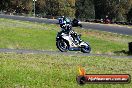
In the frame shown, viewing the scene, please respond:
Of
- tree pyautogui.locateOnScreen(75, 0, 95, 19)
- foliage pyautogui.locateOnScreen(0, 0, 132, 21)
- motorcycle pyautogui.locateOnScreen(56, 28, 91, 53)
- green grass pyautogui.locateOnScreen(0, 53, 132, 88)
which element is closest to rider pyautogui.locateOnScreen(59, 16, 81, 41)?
motorcycle pyautogui.locateOnScreen(56, 28, 91, 53)

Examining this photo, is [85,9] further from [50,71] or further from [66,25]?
[66,25]

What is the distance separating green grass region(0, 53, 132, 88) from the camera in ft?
45.4

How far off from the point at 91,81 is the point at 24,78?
4.04m

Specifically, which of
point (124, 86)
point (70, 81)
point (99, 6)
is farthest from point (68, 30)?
point (99, 6)

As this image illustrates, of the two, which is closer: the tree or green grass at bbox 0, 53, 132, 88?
green grass at bbox 0, 53, 132, 88

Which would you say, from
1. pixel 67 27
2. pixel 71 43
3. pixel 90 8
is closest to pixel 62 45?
pixel 71 43

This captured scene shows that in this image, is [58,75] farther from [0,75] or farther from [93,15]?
[93,15]

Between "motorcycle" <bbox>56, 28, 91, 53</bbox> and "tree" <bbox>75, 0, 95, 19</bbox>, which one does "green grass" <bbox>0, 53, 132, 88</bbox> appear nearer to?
"motorcycle" <bbox>56, 28, 91, 53</bbox>

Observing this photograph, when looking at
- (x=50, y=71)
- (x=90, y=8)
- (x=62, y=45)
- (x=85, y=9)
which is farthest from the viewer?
(x=90, y=8)

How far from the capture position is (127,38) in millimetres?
56375

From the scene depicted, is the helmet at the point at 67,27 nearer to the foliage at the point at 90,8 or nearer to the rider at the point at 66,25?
the rider at the point at 66,25

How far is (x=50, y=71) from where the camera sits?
15734 mm

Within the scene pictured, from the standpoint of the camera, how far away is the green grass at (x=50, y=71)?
1384 centimetres

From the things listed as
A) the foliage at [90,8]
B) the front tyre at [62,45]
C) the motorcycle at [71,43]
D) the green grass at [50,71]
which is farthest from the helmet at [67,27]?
the foliage at [90,8]
